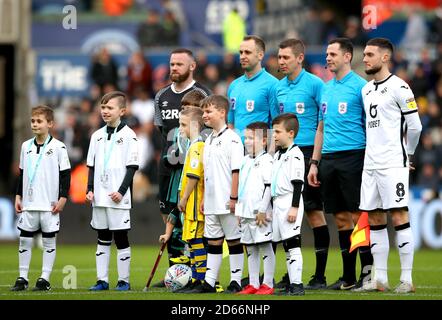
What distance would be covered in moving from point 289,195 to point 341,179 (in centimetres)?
119

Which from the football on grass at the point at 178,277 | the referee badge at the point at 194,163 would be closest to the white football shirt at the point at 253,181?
the referee badge at the point at 194,163

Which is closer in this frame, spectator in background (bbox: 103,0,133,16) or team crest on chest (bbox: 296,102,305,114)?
team crest on chest (bbox: 296,102,305,114)

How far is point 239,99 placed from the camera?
532 inches

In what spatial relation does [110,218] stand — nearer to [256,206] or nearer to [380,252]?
[256,206]

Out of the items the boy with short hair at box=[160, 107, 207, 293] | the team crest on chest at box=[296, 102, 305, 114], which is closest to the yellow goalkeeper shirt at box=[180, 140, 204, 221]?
the boy with short hair at box=[160, 107, 207, 293]

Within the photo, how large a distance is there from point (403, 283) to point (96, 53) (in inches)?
602

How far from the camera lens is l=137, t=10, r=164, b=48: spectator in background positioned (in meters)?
27.4

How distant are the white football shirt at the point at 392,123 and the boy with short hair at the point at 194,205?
1864mm

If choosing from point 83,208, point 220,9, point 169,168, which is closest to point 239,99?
Answer: point 169,168

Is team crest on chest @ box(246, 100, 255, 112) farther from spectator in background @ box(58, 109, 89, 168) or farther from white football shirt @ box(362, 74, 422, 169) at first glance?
spectator in background @ box(58, 109, 89, 168)

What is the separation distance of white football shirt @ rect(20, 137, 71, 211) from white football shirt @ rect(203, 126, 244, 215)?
1.74m

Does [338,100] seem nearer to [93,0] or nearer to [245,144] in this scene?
[245,144]

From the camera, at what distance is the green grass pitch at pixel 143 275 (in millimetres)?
11844
